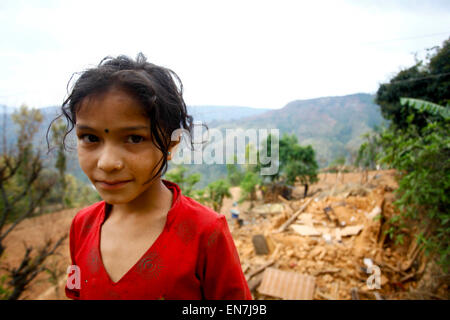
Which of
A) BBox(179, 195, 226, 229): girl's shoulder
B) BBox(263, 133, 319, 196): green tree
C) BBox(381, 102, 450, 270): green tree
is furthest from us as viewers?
BBox(263, 133, 319, 196): green tree

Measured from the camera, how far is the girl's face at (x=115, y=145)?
645 millimetres

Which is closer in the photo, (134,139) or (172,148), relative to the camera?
(134,139)

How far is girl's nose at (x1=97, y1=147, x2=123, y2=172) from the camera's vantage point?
2.09 feet

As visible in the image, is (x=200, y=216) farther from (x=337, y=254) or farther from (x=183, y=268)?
(x=337, y=254)

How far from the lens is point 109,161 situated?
0.64 metres

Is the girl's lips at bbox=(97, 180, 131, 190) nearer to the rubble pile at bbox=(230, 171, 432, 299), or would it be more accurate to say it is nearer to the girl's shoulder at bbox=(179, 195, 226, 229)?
the girl's shoulder at bbox=(179, 195, 226, 229)

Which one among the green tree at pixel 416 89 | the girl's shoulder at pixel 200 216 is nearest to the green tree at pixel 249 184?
the green tree at pixel 416 89

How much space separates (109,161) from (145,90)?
234 mm

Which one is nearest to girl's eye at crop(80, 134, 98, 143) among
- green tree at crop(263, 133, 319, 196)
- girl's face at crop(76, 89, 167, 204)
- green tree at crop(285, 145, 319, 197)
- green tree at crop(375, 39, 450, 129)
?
girl's face at crop(76, 89, 167, 204)

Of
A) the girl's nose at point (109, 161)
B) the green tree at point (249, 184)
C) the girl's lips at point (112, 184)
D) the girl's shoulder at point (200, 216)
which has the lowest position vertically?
the green tree at point (249, 184)

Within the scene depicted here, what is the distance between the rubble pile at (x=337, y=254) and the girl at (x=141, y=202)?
392 cm

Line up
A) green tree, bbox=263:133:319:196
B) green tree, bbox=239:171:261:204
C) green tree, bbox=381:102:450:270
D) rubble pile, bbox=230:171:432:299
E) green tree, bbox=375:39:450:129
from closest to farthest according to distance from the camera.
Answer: green tree, bbox=381:102:450:270, rubble pile, bbox=230:171:432:299, green tree, bbox=375:39:450:129, green tree, bbox=239:171:261:204, green tree, bbox=263:133:319:196

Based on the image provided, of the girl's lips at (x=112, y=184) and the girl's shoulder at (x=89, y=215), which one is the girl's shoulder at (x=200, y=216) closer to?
the girl's lips at (x=112, y=184)

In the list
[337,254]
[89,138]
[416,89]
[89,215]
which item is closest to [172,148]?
[89,138]
